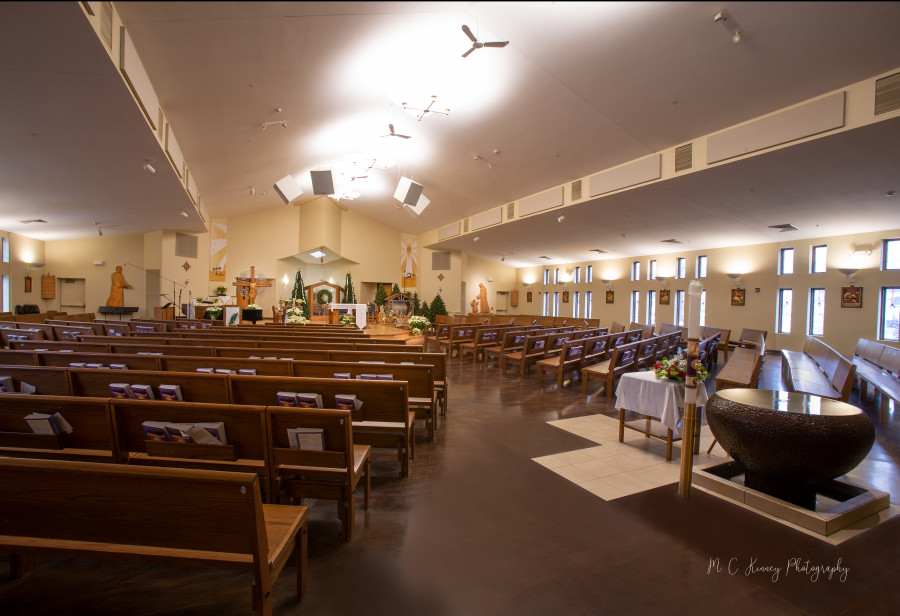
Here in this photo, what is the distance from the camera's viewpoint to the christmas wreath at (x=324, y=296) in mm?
18603

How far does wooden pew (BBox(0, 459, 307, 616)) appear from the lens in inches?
49.8

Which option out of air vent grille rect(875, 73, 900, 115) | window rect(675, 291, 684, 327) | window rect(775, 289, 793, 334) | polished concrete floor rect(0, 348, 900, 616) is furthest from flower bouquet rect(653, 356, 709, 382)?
window rect(675, 291, 684, 327)

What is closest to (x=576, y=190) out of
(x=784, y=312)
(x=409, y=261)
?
(x=784, y=312)

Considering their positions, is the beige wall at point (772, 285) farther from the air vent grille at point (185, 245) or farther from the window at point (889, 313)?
the air vent grille at point (185, 245)

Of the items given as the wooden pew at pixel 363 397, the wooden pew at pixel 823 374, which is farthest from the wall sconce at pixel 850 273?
the wooden pew at pixel 363 397

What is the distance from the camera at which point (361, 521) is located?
2.34m

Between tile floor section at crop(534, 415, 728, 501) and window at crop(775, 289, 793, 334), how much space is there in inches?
339

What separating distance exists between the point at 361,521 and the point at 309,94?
671cm

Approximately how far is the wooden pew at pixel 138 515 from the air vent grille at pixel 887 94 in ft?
23.6

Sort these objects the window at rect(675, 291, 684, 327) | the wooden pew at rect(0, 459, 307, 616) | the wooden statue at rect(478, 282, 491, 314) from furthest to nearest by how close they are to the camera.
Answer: the wooden statue at rect(478, 282, 491, 314), the window at rect(675, 291, 684, 327), the wooden pew at rect(0, 459, 307, 616)

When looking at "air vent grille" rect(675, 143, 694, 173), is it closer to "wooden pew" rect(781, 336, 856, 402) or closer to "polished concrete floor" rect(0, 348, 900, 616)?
"wooden pew" rect(781, 336, 856, 402)

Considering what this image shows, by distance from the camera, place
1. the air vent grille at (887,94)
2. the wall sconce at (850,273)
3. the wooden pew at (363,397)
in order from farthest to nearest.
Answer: the wall sconce at (850,273)
the air vent grille at (887,94)
the wooden pew at (363,397)

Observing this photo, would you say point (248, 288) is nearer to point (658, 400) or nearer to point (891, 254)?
point (658, 400)

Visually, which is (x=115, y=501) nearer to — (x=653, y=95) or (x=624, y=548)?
(x=624, y=548)
